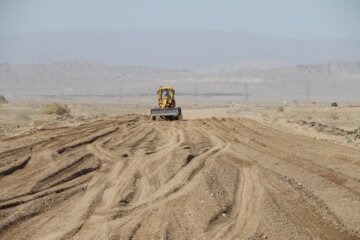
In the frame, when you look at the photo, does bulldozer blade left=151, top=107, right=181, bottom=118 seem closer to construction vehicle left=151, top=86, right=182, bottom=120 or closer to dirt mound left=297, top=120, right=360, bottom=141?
construction vehicle left=151, top=86, right=182, bottom=120

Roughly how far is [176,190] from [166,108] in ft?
85.0

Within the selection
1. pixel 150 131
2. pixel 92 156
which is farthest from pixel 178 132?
pixel 92 156

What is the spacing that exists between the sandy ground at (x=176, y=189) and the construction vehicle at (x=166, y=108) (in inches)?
564

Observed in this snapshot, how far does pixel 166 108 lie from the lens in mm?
39625

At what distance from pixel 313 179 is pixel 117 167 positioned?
16.5ft

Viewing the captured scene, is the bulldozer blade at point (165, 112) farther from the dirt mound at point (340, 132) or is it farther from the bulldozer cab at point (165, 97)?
the dirt mound at point (340, 132)

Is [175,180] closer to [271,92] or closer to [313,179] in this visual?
[313,179]

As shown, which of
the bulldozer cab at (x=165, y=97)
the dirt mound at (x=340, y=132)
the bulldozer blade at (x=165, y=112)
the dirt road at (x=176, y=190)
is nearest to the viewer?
the dirt road at (x=176, y=190)

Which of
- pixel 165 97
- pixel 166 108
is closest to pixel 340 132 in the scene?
pixel 166 108

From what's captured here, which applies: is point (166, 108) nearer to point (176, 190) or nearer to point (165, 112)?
point (165, 112)

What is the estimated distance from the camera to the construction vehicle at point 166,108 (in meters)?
39.4

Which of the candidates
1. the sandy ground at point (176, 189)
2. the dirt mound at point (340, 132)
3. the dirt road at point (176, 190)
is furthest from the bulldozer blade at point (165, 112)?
the dirt road at point (176, 190)

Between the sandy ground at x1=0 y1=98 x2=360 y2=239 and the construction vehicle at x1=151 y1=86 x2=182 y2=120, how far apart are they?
47.0 feet

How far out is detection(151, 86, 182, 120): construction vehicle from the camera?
39.4 metres
